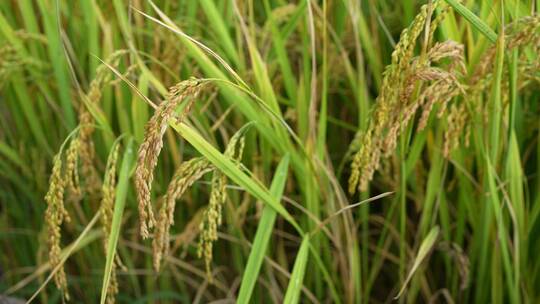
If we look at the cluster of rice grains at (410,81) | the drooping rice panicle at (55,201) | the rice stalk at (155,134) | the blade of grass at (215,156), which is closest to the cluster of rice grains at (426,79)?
the cluster of rice grains at (410,81)

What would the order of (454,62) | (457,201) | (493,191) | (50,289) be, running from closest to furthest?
1. (454,62)
2. (493,191)
3. (457,201)
4. (50,289)

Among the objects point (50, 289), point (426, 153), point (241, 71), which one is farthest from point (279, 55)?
point (50, 289)

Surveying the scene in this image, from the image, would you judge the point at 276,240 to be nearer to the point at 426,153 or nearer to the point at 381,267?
the point at 381,267

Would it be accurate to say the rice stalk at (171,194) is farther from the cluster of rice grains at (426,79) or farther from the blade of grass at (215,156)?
the cluster of rice grains at (426,79)

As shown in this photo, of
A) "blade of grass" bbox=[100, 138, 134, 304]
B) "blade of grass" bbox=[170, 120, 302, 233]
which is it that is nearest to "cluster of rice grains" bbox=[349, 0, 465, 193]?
"blade of grass" bbox=[170, 120, 302, 233]

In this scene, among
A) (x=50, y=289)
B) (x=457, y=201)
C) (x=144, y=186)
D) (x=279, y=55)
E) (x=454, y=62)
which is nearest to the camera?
(x=144, y=186)

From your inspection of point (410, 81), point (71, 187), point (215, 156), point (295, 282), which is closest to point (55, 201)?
point (71, 187)

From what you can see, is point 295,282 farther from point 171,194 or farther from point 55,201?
point 55,201

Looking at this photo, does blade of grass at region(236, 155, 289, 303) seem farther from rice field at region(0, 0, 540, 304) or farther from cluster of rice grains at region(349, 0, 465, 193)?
cluster of rice grains at region(349, 0, 465, 193)
